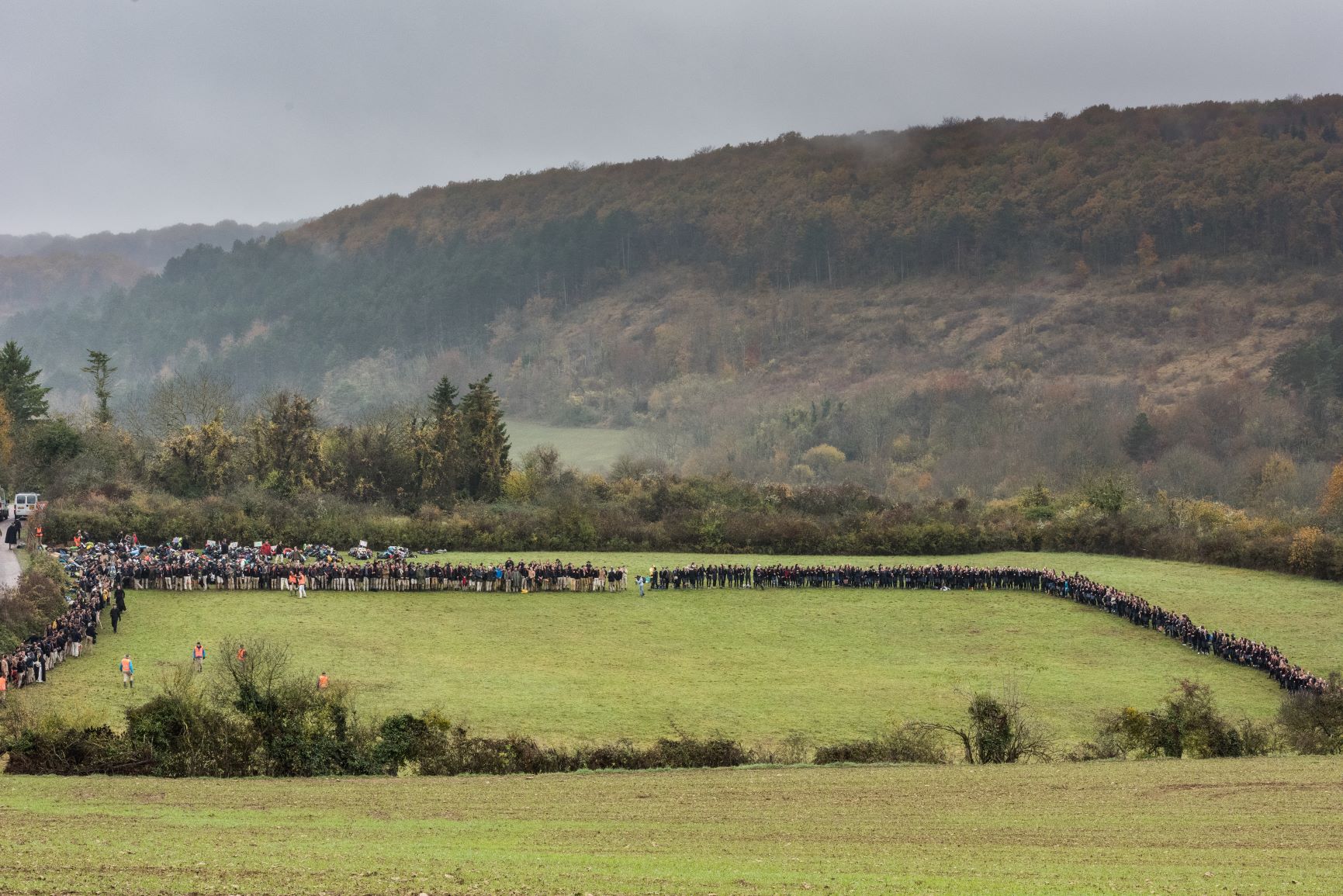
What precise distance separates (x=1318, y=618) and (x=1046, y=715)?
56.7ft

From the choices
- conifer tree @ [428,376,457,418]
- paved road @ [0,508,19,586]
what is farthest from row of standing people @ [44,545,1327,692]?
conifer tree @ [428,376,457,418]

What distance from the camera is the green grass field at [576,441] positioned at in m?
126

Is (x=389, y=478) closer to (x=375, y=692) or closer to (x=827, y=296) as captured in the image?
(x=375, y=692)

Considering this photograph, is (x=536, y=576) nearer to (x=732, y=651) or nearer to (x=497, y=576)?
(x=497, y=576)

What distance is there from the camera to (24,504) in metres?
64.2

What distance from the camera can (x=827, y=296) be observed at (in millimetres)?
170125

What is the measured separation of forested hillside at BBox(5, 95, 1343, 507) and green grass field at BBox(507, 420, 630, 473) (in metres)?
3.67

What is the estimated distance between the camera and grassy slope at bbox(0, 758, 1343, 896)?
17.5m

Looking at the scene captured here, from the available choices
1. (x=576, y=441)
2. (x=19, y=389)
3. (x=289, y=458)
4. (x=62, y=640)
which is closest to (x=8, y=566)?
(x=62, y=640)

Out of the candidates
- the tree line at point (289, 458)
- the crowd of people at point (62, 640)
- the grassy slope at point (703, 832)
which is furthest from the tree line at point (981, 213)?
the grassy slope at point (703, 832)

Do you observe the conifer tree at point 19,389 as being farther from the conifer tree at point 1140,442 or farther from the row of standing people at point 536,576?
the conifer tree at point 1140,442

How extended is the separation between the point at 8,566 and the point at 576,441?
88.7m

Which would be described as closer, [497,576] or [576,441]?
[497,576]

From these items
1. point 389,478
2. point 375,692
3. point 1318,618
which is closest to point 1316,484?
point 1318,618
